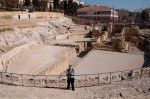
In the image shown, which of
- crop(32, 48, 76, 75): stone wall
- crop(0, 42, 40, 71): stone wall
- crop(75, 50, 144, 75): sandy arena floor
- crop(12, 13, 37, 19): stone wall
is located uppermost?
crop(12, 13, 37, 19): stone wall

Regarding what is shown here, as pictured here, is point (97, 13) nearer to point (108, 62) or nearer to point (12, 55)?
point (108, 62)

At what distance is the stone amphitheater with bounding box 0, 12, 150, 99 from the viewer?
1167 cm

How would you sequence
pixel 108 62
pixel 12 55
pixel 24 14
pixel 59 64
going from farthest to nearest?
pixel 24 14 < pixel 108 62 < pixel 12 55 < pixel 59 64

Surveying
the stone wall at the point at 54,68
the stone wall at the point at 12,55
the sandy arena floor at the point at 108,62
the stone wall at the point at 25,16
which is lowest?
the sandy arena floor at the point at 108,62

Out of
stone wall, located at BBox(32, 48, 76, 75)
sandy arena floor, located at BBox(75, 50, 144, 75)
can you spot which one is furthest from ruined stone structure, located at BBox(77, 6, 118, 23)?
stone wall, located at BBox(32, 48, 76, 75)

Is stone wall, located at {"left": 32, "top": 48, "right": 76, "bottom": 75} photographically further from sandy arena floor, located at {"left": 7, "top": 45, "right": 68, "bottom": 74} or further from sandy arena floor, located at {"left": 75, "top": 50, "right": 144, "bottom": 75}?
sandy arena floor, located at {"left": 75, "top": 50, "right": 144, "bottom": 75}

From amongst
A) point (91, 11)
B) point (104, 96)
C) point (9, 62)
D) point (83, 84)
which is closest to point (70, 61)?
point (9, 62)

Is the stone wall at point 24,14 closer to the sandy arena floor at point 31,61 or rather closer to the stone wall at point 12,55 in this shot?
the stone wall at point 12,55

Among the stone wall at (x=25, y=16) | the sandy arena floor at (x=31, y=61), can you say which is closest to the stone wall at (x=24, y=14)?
the stone wall at (x=25, y=16)

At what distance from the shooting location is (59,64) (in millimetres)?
23500

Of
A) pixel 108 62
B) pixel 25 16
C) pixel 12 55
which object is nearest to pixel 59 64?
pixel 12 55

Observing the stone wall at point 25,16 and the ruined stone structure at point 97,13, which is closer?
the stone wall at point 25,16

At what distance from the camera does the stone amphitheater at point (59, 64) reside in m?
11.7

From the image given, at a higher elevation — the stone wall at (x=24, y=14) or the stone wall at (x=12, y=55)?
the stone wall at (x=24, y=14)
